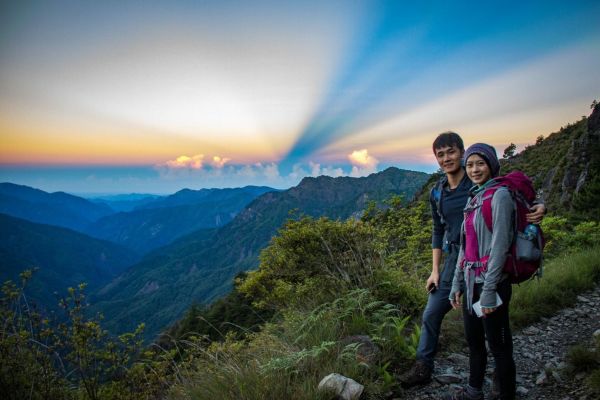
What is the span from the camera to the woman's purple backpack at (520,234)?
7.16ft

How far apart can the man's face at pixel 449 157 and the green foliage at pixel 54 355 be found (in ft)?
11.1

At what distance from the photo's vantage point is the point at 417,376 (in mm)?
3031

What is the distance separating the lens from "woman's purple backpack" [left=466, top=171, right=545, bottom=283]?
7.16 ft

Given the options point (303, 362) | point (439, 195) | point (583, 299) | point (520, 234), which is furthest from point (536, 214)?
point (583, 299)

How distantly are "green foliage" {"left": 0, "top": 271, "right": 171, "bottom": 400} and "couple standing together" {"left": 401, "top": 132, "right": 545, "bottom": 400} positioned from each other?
2.74m

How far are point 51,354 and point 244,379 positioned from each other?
306 centimetres

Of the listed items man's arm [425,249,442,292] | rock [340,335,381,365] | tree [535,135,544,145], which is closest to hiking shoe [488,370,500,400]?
man's arm [425,249,442,292]

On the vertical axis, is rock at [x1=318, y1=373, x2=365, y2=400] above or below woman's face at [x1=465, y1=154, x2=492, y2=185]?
below

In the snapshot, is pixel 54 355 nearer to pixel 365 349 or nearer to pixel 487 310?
pixel 365 349

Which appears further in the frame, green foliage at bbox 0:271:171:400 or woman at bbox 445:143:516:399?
green foliage at bbox 0:271:171:400

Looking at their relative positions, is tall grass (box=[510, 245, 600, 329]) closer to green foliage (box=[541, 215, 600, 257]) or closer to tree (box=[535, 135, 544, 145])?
green foliage (box=[541, 215, 600, 257])

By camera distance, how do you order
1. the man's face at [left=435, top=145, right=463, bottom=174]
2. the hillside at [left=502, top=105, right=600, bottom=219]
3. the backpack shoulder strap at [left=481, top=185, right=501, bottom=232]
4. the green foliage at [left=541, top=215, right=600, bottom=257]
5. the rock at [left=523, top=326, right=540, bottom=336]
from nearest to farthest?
the backpack shoulder strap at [left=481, top=185, right=501, bottom=232] < the man's face at [left=435, top=145, right=463, bottom=174] < the rock at [left=523, top=326, right=540, bottom=336] < the green foliage at [left=541, top=215, right=600, bottom=257] < the hillside at [left=502, top=105, right=600, bottom=219]

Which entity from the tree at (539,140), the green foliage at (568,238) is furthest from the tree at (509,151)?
the green foliage at (568,238)

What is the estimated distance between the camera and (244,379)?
9.26ft
